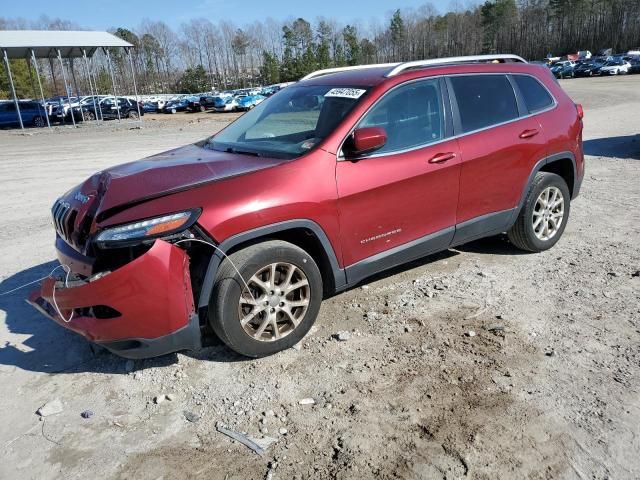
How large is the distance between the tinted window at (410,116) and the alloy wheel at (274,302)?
1151 mm

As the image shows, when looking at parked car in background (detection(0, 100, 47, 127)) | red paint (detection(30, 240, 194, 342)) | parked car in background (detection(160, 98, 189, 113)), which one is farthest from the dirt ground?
parked car in background (detection(160, 98, 189, 113))

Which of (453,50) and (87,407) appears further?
(453,50)

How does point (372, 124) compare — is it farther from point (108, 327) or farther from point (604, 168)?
point (604, 168)

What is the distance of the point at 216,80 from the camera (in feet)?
287

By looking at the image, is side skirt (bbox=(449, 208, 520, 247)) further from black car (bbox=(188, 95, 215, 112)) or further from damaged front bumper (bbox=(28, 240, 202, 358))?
black car (bbox=(188, 95, 215, 112))

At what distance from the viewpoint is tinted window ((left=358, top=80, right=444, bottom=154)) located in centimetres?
396

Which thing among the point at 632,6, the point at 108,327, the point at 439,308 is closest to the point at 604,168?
the point at 439,308

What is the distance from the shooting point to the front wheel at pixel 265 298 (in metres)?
3.29

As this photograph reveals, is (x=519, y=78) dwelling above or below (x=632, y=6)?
below

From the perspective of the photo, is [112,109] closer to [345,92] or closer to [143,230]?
[345,92]

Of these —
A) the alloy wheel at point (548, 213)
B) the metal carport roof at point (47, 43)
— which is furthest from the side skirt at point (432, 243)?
the metal carport roof at point (47, 43)

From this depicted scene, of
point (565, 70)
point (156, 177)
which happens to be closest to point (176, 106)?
point (565, 70)

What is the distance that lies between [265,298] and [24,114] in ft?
112

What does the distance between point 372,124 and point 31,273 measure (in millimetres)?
3874
